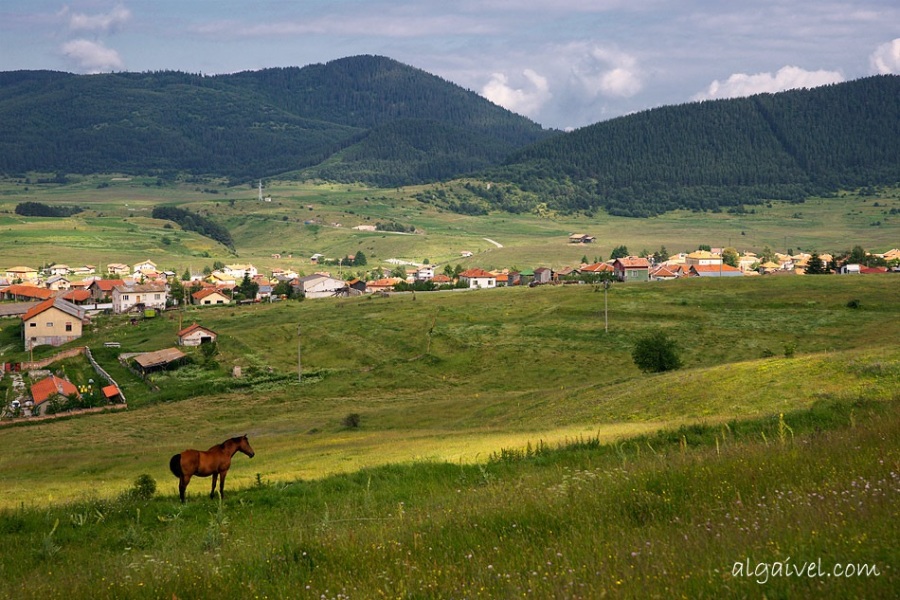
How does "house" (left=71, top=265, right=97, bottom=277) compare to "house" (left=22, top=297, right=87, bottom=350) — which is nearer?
"house" (left=22, top=297, right=87, bottom=350)

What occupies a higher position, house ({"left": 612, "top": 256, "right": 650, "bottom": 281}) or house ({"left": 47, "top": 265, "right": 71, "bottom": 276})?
house ({"left": 612, "top": 256, "right": 650, "bottom": 281})

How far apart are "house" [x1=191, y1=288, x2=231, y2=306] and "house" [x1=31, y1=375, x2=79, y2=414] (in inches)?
2506

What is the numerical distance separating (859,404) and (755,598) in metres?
14.0

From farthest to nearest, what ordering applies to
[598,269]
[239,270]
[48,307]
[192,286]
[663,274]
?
[239,270] < [598,269] < [663,274] < [192,286] < [48,307]

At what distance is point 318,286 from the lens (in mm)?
142500

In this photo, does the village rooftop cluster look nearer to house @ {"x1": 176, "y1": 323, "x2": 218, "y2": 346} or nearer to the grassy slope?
the grassy slope

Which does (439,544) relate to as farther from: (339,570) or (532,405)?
(532,405)

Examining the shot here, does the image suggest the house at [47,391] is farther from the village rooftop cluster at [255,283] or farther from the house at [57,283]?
the house at [57,283]

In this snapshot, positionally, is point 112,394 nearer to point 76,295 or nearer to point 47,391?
point 47,391

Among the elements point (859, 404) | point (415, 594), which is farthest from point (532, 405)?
point (415, 594)

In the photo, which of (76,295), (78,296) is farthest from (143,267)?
(78,296)

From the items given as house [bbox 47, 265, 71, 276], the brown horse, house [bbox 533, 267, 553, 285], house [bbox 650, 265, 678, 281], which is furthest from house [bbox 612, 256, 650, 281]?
the brown horse

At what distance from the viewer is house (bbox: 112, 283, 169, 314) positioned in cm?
12431

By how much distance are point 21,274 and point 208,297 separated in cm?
6322
